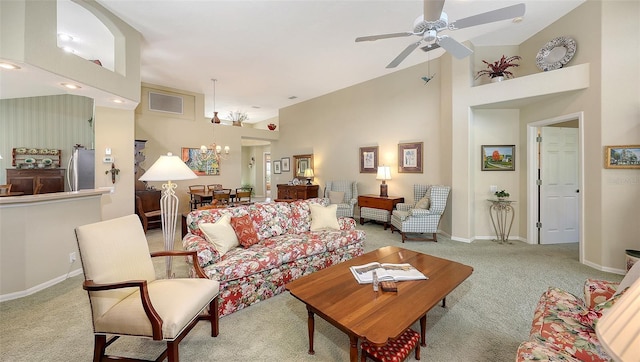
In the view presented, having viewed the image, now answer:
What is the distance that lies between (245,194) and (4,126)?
5203 millimetres

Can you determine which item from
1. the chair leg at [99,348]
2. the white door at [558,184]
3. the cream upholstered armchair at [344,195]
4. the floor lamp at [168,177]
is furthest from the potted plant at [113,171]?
the white door at [558,184]

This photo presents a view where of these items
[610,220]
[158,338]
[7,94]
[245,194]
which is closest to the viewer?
[158,338]

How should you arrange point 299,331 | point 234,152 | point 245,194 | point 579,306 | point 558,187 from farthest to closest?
point 234,152 → point 245,194 → point 558,187 → point 299,331 → point 579,306

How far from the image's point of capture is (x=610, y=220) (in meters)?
3.20

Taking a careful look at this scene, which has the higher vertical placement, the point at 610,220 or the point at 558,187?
the point at 558,187

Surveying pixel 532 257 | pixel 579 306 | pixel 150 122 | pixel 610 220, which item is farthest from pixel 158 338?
pixel 150 122

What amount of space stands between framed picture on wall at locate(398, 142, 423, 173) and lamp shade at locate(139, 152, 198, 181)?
14.5 feet

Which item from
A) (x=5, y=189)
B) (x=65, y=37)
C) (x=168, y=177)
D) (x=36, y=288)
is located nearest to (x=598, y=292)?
(x=168, y=177)

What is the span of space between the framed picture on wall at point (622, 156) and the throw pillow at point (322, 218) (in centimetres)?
353

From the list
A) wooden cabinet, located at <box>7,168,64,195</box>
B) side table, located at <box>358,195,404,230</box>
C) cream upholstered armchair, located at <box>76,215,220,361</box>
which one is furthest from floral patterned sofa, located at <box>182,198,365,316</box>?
wooden cabinet, located at <box>7,168,64,195</box>

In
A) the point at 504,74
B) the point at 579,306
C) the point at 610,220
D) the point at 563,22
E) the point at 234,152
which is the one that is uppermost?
the point at 563,22

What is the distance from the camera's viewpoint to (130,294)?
1760mm

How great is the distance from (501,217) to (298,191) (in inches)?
191

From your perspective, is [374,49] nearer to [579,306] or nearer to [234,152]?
[579,306]
